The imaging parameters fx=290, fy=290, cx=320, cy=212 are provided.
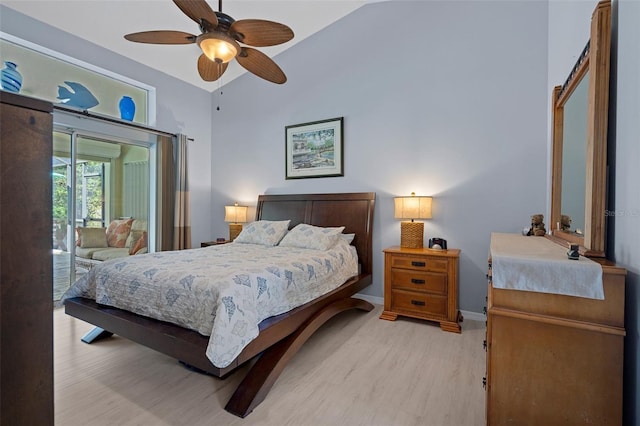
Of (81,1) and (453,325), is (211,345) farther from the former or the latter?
(81,1)

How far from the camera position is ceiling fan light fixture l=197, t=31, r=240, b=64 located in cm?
198

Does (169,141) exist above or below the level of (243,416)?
above

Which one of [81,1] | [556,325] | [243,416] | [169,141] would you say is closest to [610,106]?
[556,325]

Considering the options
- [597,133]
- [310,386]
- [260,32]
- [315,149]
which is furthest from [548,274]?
[315,149]

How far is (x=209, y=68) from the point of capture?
258 cm

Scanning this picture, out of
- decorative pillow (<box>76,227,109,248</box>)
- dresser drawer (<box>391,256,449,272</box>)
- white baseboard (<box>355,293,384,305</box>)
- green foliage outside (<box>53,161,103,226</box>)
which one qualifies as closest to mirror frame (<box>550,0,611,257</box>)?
dresser drawer (<box>391,256,449,272</box>)

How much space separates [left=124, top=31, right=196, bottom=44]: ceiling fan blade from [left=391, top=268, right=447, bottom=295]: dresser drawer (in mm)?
2743

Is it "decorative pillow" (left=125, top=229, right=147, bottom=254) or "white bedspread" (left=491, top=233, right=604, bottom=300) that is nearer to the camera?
"white bedspread" (left=491, top=233, right=604, bottom=300)

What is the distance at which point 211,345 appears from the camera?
1.52 metres

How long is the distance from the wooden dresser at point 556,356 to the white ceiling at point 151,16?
3.68 metres

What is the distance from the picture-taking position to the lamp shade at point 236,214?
4.48 meters

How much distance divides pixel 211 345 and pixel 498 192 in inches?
116

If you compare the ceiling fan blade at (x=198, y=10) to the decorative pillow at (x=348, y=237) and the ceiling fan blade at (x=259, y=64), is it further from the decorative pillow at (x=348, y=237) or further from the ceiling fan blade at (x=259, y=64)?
the decorative pillow at (x=348, y=237)

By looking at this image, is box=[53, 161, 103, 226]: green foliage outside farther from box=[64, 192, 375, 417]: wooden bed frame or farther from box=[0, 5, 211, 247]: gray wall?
box=[64, 192, 375, 417]: wooden bed frame
